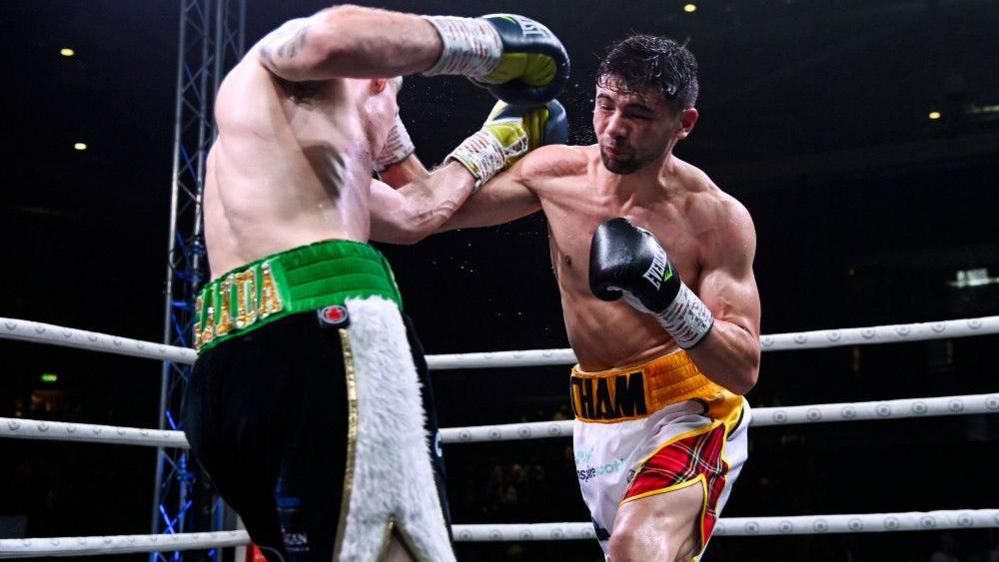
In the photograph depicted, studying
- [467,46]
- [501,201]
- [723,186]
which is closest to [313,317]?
[467,46]

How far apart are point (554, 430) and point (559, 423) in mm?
47

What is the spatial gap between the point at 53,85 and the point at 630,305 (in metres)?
8.53

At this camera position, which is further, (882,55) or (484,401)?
(882,55)

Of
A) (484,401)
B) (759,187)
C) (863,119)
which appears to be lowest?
(484,401)

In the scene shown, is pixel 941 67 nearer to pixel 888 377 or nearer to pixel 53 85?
pixel 888 377

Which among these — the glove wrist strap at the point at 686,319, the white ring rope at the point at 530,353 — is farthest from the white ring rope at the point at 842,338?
the glove wrist strap at the point at 686,319

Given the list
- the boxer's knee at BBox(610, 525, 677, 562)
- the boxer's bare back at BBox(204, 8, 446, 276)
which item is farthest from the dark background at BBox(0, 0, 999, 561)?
the boxer's bare back at BBox(204, 8, 446, 276)

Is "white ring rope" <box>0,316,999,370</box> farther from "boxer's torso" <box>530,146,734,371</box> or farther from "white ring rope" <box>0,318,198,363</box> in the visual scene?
"boxer's torso" <box>530,146,734,371</box>

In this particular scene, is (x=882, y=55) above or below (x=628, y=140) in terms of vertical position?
above

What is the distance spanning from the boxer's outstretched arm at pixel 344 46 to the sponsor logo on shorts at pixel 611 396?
1.03m

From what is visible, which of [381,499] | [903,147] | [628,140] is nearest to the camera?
[381,499]

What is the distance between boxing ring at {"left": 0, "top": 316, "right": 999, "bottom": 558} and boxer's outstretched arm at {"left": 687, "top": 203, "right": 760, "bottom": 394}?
0.34 m

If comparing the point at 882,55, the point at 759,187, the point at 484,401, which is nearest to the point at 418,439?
the point at 484,401

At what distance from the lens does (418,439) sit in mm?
1370
